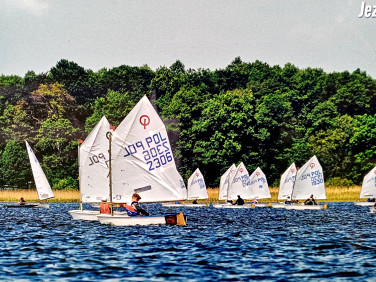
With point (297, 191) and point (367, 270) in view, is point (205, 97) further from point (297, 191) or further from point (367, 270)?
point (367, 270)

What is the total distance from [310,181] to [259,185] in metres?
14.2

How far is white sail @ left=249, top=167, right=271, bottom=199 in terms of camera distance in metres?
87.7

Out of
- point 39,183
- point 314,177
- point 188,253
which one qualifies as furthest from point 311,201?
point 188,253

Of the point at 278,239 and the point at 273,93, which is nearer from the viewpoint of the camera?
the point at 278,239

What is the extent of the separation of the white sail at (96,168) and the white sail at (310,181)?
1101 inches

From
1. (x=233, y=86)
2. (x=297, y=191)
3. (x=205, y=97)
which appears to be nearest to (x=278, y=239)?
(x=297, y=191)

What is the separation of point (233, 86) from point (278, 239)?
12713 centimetres

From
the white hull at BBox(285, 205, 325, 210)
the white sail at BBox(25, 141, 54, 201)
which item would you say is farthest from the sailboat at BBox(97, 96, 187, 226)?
the white sail at BBox(25, 141, 54, 201)

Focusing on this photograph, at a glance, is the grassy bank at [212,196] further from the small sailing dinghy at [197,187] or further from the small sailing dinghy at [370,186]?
the small sailing dinghy at [370,186]

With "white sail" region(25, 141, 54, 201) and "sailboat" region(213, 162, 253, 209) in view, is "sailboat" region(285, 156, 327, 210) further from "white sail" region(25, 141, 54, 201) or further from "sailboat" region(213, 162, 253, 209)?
"white sail" region(25, 141, 54, 201)

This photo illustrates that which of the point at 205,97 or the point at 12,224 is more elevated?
the point at 205,97

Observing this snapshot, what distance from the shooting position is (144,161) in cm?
4181

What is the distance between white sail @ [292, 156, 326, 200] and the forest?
4274 centimetres

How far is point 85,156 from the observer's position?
55375 millimetres
